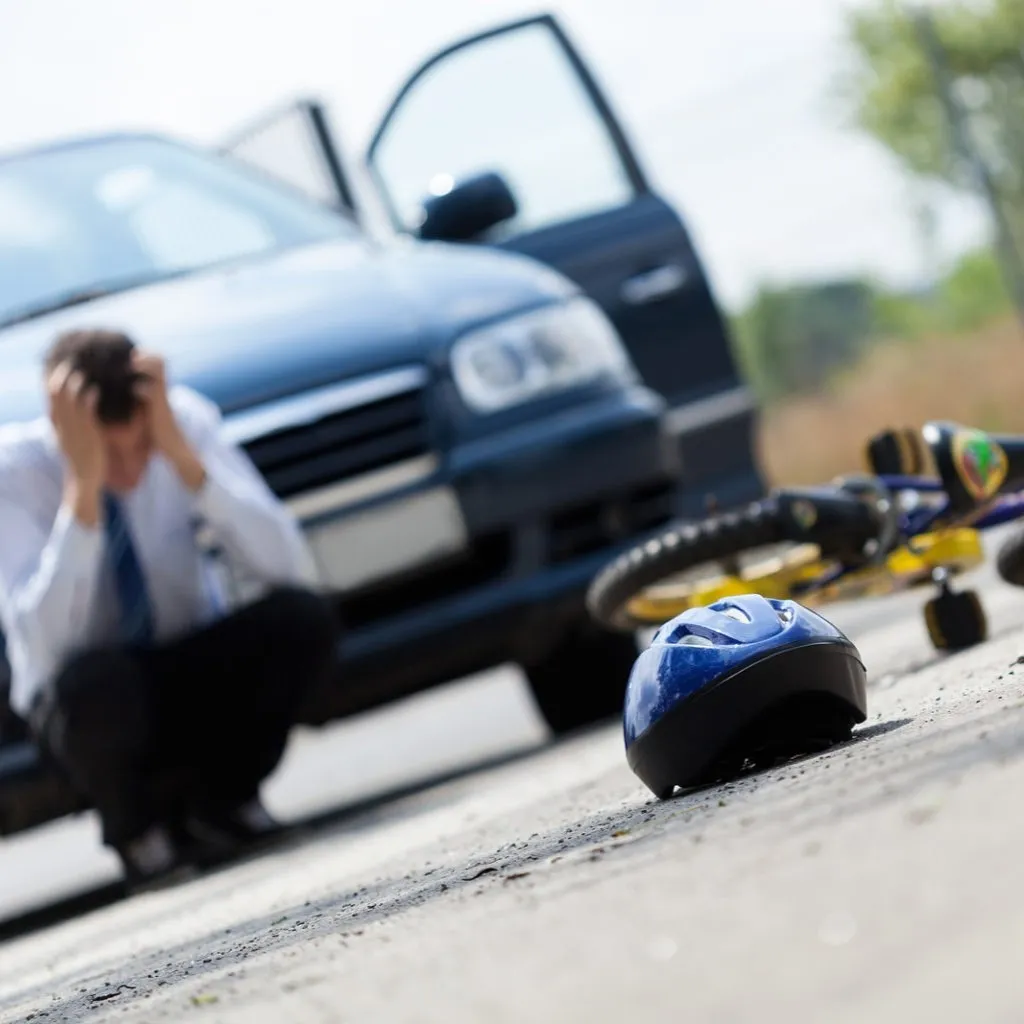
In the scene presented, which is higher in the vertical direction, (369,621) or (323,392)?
(323,392)

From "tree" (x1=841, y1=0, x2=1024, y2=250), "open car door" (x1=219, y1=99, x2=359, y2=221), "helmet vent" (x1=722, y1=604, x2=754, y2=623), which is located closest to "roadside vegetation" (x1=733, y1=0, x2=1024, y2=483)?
"tree" (x1=841, y1=0, x2=1024, y2=250)

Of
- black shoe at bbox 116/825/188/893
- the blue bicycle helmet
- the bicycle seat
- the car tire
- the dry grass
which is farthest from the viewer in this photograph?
the dry grass

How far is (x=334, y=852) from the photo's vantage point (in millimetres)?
6027

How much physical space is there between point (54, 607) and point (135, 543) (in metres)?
0.29

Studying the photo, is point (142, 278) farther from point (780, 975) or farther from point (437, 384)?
point (780, 975)

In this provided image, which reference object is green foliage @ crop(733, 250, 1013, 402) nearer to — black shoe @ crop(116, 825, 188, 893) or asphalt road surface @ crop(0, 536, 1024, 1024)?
black shoe @ crop(116, 825, 188, 893)

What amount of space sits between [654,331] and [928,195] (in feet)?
177

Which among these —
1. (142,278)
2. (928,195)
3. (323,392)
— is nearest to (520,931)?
(323,392)

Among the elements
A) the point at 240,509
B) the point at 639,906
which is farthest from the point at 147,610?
the point at 639,906

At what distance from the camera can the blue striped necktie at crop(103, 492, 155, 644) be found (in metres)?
6.84

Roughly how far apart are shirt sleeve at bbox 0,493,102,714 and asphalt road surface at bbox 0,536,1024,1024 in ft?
1.90

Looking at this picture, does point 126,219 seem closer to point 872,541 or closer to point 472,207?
point 472,207

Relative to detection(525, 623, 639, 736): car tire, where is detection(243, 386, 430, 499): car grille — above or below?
above

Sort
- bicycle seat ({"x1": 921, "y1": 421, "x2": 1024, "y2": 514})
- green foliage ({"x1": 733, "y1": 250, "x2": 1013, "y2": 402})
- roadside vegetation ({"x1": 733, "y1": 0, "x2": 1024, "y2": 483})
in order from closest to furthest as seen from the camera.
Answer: bicycle seat ({"x1": 921, "y1": 421, "x2": 1024, "y2": 514}), roadside vegetation ({"x1": 733, "y1": 0, "x2": 1024, "y2": 483}), green foliage ({"x1": 733, "y1": 250, "x2": 1013, "y2": 402})
